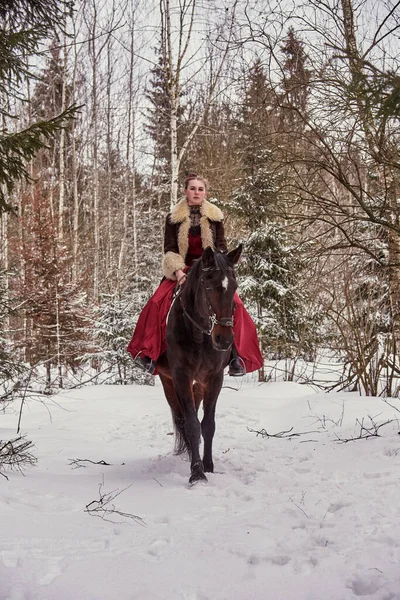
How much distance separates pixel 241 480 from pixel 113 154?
82.5ft

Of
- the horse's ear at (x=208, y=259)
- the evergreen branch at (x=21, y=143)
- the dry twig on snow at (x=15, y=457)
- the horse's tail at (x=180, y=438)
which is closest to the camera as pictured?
the dry twig on snow at (x=15, y=457)

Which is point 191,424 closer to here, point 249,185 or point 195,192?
point 195,192

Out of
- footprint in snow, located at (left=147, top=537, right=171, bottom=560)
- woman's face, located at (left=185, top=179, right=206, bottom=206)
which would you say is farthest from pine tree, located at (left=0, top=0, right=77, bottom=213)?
footprint in snow, located at (left=147, top=537, right=171, bottom=560)

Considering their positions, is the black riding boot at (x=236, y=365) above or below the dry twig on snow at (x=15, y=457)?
above

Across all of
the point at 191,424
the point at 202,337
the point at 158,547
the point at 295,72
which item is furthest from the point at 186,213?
the point at 158,547

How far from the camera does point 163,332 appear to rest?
18.2 ft

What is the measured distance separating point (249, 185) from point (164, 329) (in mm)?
7677

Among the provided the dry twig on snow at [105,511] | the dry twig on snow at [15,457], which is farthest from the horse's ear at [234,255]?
the dry twig on snow at [15,457]

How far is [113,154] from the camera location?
2689 cm

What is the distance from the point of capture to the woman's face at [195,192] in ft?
18.6

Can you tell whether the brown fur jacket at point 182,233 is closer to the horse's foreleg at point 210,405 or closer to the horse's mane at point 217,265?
the horse's mane at point 217,265

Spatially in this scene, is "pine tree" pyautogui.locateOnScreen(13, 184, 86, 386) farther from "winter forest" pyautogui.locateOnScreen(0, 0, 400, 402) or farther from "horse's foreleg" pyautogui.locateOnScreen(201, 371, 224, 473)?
"horse's foreleg" pyautogui.locateOnScreen(201, 371, 224, 473)

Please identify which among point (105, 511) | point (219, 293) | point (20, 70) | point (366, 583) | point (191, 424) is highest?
point (20, 70)

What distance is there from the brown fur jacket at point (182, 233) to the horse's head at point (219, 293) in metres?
1.14
